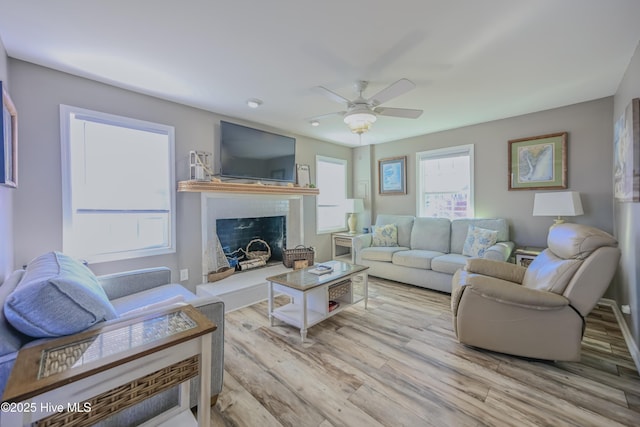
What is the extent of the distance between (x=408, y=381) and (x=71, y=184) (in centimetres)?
331

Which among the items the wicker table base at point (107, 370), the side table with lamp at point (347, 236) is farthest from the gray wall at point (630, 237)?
the side table with lamp at point (347, 236)

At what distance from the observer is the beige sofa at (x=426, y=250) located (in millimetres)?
3445

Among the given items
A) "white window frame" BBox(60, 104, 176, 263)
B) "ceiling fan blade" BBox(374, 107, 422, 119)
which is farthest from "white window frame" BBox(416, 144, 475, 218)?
"white window frame" BBox(60, 104, 176, 263)

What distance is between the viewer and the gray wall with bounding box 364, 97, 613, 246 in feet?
10.1

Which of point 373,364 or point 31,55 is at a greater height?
point 31,55

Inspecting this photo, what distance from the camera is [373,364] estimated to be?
2008 mm

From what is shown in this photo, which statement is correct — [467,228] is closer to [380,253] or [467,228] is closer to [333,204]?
[380,253]

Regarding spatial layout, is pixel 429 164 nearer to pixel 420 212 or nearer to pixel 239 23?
pixel 420 212

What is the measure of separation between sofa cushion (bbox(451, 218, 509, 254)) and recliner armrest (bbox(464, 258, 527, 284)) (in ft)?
3.95

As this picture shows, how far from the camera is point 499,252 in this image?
3145 mm

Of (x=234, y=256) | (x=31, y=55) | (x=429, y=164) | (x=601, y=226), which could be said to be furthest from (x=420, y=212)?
(x=31, y=55)

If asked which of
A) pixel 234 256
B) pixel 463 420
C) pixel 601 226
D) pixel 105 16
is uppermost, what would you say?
pixel 105 16

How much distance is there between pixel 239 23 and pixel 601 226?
14.2 feet

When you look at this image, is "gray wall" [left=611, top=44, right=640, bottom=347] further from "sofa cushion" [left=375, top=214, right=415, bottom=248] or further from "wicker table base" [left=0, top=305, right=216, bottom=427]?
"wicker table base" [left=0, top=305, right=216, bottom=427]
